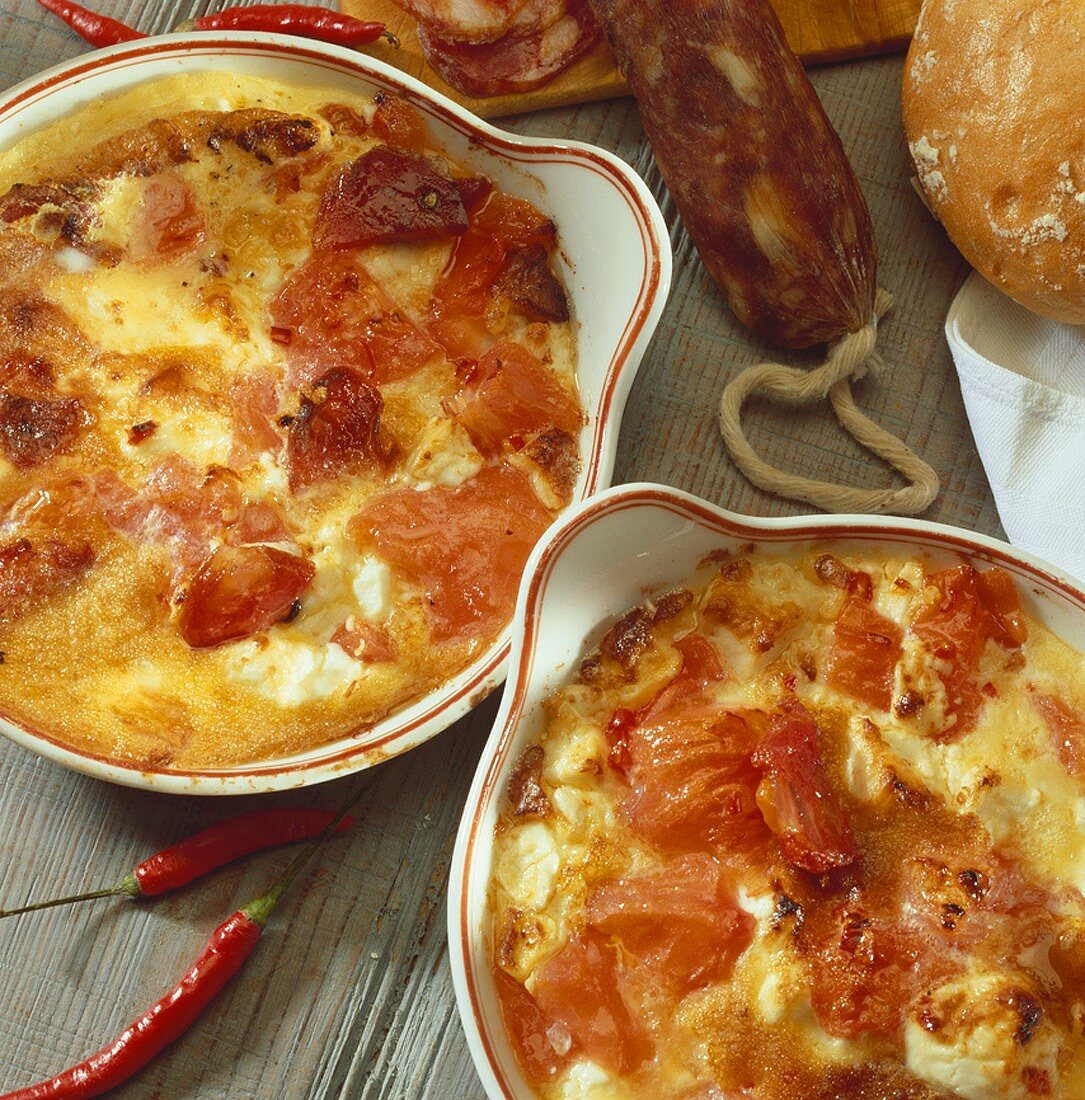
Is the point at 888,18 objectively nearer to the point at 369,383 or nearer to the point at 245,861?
the point at 369,383

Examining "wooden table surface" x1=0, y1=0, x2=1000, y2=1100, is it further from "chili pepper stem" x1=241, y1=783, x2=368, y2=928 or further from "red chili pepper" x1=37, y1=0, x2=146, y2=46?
"red chili pepper" x1=37, y1=0, x2=146, y2=46

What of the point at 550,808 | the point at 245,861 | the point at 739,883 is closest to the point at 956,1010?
the point at 739,883

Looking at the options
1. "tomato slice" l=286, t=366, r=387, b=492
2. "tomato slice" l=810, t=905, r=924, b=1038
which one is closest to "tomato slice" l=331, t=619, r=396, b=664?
"tomato slice" l=286, t=366, r=387, b=492

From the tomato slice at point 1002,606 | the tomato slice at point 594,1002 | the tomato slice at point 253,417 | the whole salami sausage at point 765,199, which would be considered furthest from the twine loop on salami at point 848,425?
the tomato slice at point 594,1002

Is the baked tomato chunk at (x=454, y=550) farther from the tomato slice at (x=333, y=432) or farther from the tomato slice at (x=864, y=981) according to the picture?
the tomato slice at (x=864, y=981)

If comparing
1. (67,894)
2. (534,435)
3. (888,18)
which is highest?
(888,18)
